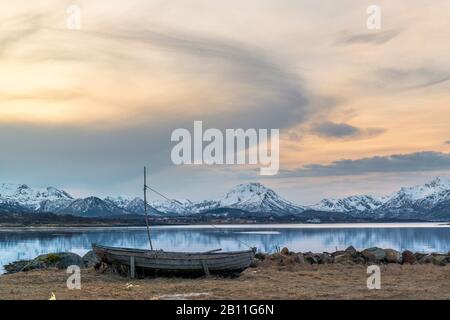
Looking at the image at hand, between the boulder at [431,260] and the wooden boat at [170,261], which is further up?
the wooden boat at [170,261]

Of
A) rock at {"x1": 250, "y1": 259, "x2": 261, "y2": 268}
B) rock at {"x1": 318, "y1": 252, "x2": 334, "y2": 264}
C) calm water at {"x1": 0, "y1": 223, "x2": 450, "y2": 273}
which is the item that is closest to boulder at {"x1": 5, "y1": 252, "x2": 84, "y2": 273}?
calm water at {"x1": 0, "y1": 223, "x2": 450, "y2": 273}

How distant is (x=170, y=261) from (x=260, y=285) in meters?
4.70

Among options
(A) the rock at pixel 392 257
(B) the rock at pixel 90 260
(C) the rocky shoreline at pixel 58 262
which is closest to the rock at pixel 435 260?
(A) the rock at pixel 392 257

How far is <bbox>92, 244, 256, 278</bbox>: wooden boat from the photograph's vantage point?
84.3ft

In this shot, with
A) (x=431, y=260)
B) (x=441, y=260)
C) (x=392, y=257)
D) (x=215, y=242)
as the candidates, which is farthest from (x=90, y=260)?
(x=215, y=242)

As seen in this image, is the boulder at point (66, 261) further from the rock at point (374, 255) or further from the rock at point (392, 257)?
the rock at point (392, 257)

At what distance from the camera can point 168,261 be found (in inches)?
1013

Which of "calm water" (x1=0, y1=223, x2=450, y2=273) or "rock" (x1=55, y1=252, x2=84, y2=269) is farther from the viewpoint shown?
"calm water" (x1=0, y1=223, x2=450, y2=273)

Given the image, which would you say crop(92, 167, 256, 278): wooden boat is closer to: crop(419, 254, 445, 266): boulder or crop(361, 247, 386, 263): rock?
crop(361, 247, 386, 263): rock

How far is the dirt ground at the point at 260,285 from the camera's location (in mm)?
19672

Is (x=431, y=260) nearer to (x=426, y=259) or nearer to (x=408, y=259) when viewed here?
(x=426, y=259)

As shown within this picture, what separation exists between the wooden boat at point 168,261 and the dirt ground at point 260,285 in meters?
0.58

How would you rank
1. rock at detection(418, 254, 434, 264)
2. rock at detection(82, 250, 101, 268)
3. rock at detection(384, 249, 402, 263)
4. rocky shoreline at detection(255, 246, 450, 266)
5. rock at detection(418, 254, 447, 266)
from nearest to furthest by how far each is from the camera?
1. rocky shoreline at detection(255, 246, 450, 266)
2. rock at detection(418, 254, 447, 266)
3. rock at detection(384, 249, 402, 263)
4. rock at detection(418, 254, 434, 264)
5. rock at detection(82, 250, 101, 268)

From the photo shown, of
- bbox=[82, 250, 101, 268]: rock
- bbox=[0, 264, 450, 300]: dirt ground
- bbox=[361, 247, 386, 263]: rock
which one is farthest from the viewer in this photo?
bbox=[82, 250, 101, 268]: rock
